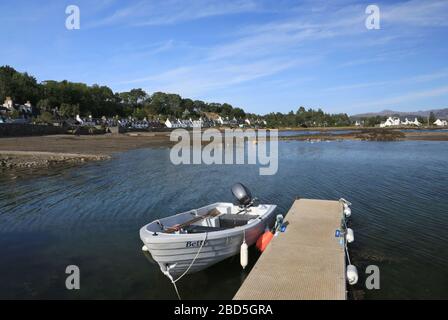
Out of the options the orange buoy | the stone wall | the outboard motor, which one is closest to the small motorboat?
the outboard motor

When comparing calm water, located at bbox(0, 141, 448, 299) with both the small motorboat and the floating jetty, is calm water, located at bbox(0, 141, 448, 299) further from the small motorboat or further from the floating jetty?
the floating jetty

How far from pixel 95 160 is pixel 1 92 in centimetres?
8202

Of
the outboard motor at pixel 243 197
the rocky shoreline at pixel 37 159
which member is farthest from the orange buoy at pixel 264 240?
the rocky shoreline at pixel 37 159

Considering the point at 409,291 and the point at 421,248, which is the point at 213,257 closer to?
the point at 409,291

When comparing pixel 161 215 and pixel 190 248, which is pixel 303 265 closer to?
pixel 190 248

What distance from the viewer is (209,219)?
1463 centimetres

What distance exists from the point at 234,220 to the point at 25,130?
233 feet

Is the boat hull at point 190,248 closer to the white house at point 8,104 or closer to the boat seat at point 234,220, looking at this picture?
A: the boat seat at point 234,220

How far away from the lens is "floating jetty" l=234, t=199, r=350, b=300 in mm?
8938

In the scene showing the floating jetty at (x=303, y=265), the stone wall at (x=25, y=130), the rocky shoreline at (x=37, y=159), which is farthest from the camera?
the stone wall at (x=25, y=130)

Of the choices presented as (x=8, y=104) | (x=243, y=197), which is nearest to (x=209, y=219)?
(x=243, y=197)

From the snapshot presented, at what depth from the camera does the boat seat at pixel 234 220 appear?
14.9m
